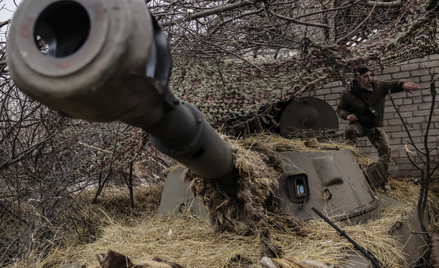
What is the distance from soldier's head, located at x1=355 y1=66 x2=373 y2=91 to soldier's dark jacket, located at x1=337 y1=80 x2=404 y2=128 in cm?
8

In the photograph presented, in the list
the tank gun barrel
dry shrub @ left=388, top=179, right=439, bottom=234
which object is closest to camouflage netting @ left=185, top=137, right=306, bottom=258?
the tank gun barrel

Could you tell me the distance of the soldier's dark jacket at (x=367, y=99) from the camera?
5.22 m

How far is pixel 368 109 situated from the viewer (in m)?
5.29

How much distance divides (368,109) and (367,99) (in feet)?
0.47

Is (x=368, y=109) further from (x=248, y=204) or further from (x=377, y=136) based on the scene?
(x=248, y=204)

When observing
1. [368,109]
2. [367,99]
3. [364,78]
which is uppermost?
[364,78]

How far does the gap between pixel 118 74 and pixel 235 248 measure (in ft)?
6.79

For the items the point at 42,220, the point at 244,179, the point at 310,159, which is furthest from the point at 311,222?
the point at 42,220

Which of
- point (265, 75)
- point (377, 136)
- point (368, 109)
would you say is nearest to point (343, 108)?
point (368, 109)

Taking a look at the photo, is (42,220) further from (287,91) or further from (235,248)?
(287,91)

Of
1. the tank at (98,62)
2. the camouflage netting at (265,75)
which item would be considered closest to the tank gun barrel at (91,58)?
the tank at (98,62)

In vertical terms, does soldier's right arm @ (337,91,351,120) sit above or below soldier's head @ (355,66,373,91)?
below

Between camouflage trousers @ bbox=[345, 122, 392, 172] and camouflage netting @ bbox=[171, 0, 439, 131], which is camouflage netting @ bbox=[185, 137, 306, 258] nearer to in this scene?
camouflage netting @ bbox=[171, 0, 439, 131]

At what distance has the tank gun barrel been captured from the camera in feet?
2.84
